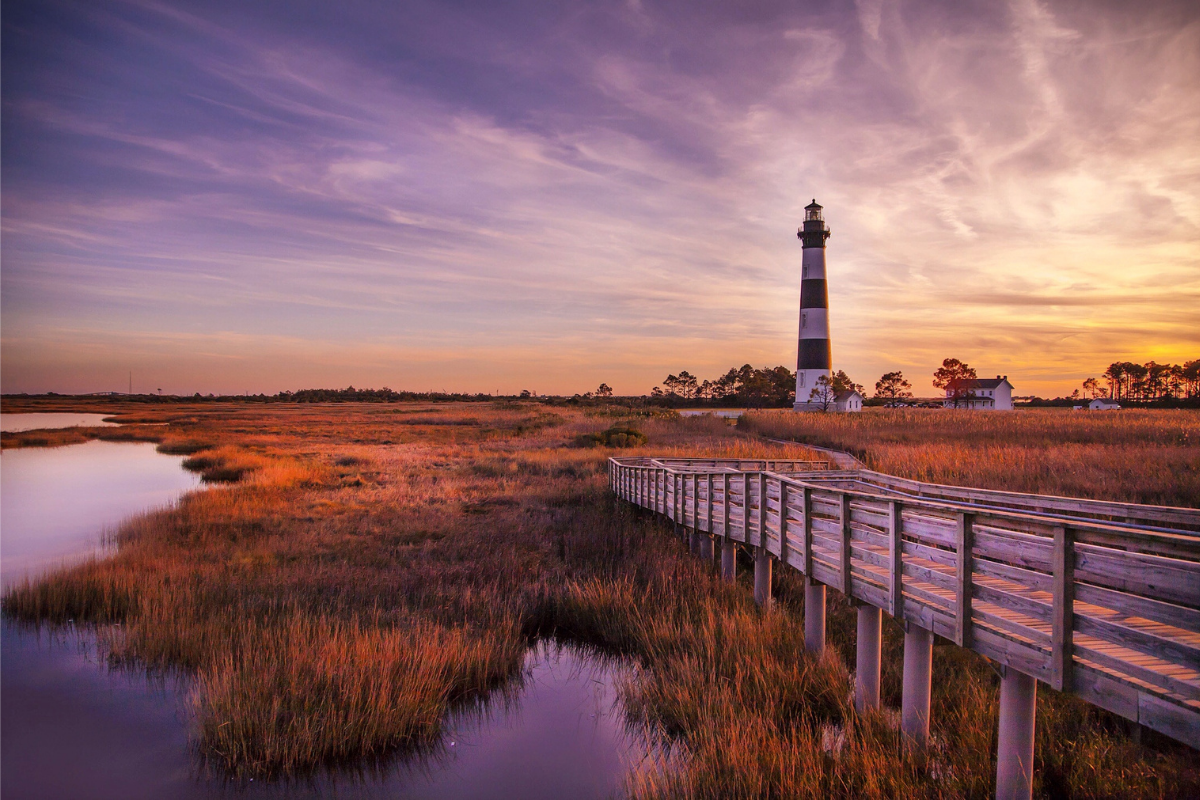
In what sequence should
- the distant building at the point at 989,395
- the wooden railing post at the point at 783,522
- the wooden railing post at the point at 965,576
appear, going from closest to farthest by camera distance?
1. the wooden railing post at the point at 965,576
2. the wooden railing post at the point at 783,522
3. the distant building at the point at 989,395

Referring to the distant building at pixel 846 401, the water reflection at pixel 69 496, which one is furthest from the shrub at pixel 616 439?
the distant building at pixel 846 401

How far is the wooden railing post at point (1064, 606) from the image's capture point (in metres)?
4.33

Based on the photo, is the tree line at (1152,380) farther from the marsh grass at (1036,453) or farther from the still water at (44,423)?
the still water at (44,423)

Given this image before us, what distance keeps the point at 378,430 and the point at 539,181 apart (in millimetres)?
32744

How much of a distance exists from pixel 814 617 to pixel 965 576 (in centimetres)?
344

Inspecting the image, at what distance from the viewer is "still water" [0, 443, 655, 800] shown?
6.34 m

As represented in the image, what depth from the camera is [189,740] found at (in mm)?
6781

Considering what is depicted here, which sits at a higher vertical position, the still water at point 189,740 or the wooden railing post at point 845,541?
the wooden railing post at point 845,541

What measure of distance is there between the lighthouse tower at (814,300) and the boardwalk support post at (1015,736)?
50659 mm

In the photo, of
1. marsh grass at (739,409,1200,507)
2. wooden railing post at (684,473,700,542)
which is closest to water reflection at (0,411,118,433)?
marsh grass at (739,409,1200,507)

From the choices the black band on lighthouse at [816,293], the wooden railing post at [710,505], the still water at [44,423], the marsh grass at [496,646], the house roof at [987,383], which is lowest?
the marsh grass at [496,646]

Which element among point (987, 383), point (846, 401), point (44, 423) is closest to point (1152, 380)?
point (987, 383)

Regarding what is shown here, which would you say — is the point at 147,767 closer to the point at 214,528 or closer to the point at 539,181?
the point at 214,528

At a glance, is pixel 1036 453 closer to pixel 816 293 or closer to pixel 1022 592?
pixel 1022 592
